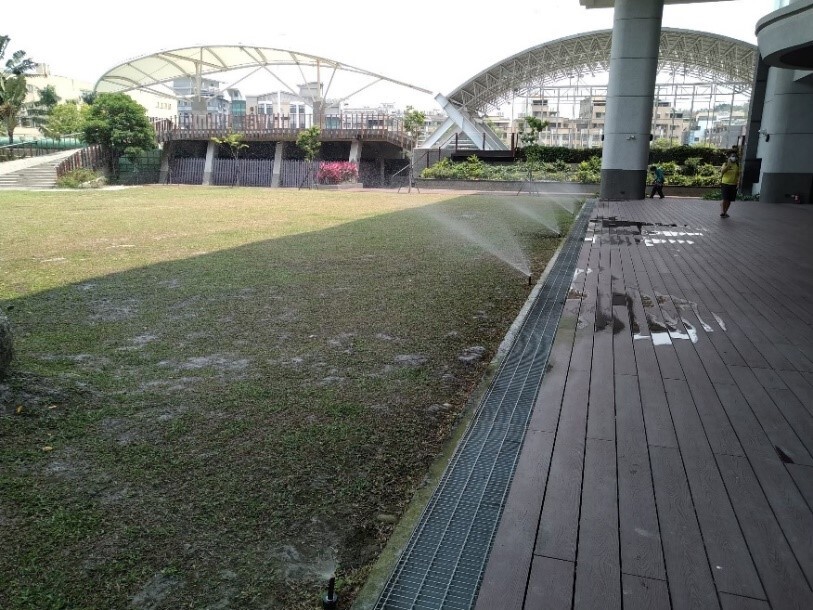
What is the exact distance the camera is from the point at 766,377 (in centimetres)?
393

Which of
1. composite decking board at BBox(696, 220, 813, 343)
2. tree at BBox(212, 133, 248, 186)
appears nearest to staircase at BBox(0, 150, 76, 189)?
tree at BBox(212, 133, 248, 186)

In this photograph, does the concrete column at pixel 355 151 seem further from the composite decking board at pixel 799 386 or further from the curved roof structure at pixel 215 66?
the composite decking board at pixel 799 386

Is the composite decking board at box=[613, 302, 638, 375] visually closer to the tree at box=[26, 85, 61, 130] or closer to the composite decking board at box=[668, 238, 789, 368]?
the composite decking board at box=[668, 238, 789, 368]

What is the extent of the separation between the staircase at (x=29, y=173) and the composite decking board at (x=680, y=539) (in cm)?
3029

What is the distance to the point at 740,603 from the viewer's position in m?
1.93

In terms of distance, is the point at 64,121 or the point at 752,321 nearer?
the point at 752,321

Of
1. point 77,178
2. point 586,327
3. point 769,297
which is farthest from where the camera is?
point 77,178

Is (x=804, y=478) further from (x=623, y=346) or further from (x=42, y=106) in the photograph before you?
(x=42, y=106)

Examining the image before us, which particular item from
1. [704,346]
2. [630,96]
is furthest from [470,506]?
[630,96]

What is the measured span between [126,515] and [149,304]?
3.85 metres

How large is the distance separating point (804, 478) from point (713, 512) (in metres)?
0.60

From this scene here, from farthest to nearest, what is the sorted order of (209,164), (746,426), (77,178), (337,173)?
(209,164)
(337,173)
(77,178)
(746,426)

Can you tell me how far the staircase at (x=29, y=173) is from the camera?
27.3 metres

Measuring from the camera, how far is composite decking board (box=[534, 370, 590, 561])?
2.24 meters
